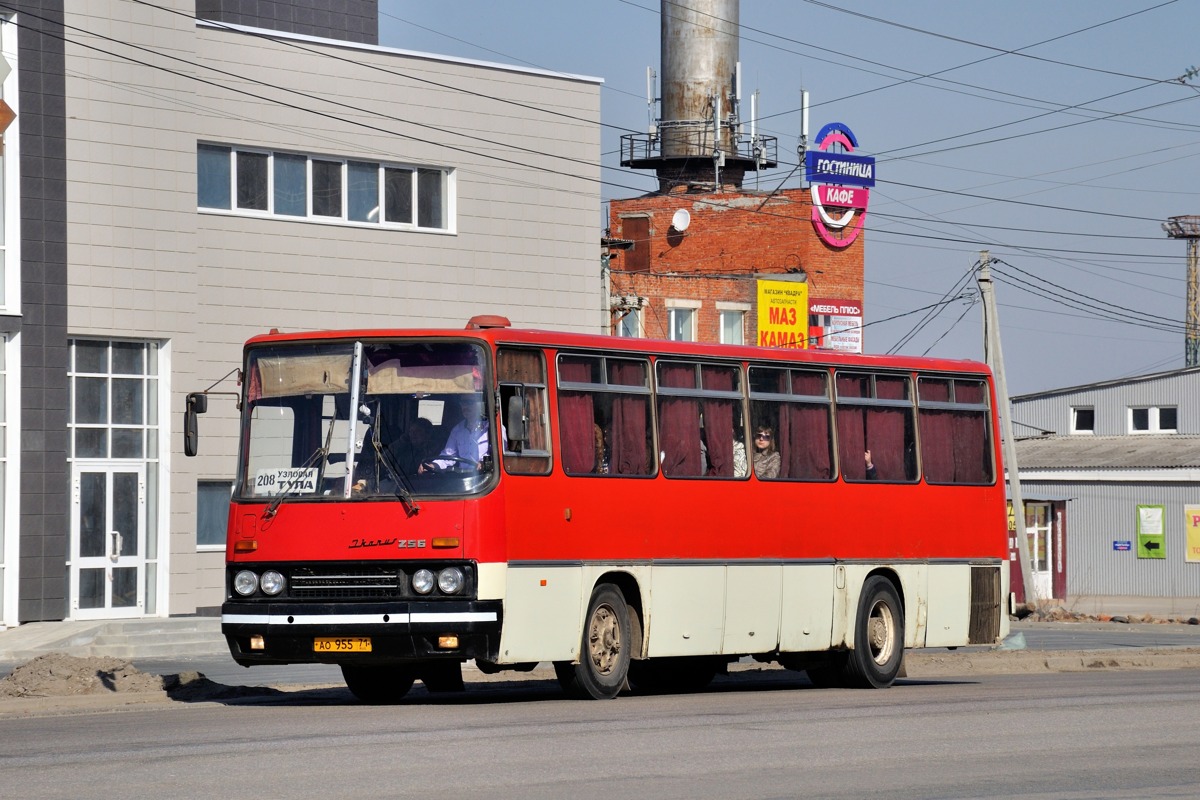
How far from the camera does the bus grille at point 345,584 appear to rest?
15125 mm

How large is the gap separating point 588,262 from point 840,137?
29520 millimetres

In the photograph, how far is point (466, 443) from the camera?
603 inches

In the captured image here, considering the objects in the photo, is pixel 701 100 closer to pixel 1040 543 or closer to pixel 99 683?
pixel 1040 543

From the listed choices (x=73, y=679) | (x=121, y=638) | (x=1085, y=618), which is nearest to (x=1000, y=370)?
(x=1085, y=618)

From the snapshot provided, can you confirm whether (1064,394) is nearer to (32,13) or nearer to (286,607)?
(32,13)

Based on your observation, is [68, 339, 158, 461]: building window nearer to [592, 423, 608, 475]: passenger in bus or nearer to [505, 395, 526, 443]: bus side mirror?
[592, 423, 608, 475]: passenger in bus

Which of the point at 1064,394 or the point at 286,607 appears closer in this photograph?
the point at 286,607

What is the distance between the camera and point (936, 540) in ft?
66.6

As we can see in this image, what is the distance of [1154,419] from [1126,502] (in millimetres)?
7902

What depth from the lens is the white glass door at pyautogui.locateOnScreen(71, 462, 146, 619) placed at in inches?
1217

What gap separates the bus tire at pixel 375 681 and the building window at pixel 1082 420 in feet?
190

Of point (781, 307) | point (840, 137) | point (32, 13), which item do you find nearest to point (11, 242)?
point (32, 13)

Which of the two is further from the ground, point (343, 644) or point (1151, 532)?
point (1151, 532)

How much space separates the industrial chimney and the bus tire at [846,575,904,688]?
166 feet
